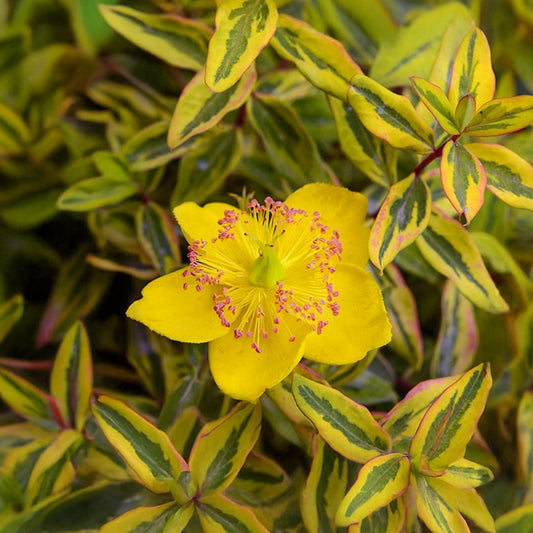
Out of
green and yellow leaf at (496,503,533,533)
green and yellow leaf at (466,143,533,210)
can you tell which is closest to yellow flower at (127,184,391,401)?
green and yellow leaf at (466,143,533,210)

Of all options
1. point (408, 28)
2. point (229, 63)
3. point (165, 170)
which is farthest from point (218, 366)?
point (408, 28)

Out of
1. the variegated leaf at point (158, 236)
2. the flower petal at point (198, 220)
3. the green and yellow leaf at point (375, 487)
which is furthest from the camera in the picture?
the variegated leaf at point (158, 236)

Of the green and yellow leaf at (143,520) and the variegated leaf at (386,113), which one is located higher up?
the variegated leaf at (386,113)

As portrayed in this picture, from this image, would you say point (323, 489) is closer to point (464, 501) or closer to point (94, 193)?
point (464, 501)

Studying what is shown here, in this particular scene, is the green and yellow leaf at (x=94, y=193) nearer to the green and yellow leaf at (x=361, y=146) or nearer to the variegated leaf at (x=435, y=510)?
the green and yellow leaf at (x=361, y=146)

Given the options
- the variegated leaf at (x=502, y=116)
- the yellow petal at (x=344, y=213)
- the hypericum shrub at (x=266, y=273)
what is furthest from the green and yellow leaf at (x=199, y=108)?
the variegated leaf at (x=502, y=116)

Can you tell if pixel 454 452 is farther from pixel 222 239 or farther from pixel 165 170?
pixel 165 170

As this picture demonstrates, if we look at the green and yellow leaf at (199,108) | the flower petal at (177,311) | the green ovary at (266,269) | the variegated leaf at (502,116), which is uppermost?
the variegated leaf at (502,116)

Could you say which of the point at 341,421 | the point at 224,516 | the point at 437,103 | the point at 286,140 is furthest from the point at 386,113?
the point at 224,516
